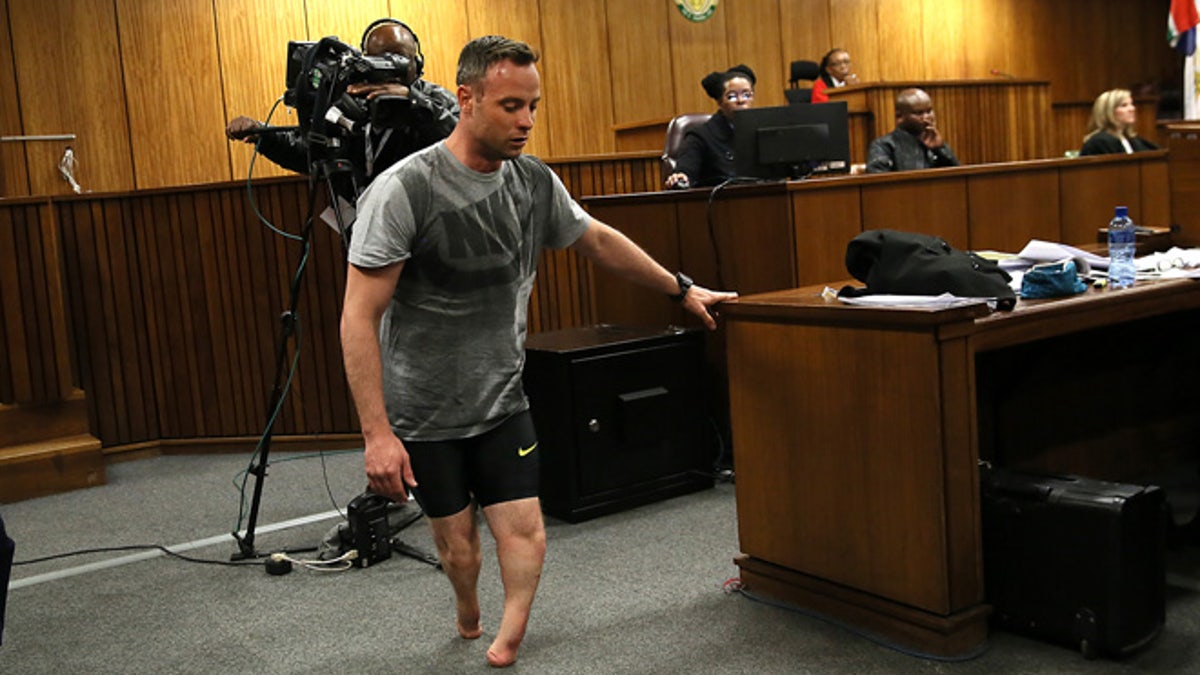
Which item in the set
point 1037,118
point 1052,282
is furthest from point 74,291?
point 1037,118

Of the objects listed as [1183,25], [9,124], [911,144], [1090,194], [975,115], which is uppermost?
[1183,25]

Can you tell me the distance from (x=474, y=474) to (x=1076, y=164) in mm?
3238

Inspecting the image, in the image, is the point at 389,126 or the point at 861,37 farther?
the point at 861,37

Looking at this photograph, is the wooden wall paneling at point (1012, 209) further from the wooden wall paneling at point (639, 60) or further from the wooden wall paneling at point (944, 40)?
the wooden wall paneling at point (944, 40)

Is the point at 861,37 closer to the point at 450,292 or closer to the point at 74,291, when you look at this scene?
the point at 74,291

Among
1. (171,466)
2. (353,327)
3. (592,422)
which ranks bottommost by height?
(171,466)

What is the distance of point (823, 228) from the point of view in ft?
13.5

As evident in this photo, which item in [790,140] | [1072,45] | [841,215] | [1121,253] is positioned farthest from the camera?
[1072,45]

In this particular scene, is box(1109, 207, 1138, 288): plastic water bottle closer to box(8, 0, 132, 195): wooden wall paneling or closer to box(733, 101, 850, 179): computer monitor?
box(733, 101, 850, 179): computer monitor

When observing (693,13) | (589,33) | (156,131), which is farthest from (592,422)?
(693,13)

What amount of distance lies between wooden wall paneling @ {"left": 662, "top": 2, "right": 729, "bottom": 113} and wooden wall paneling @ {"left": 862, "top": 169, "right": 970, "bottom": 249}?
5.08 metres

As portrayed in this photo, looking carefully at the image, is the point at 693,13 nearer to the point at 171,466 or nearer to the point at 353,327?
the point at 171,466

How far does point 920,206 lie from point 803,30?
6081 millimetres

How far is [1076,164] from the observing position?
4.79 meters
